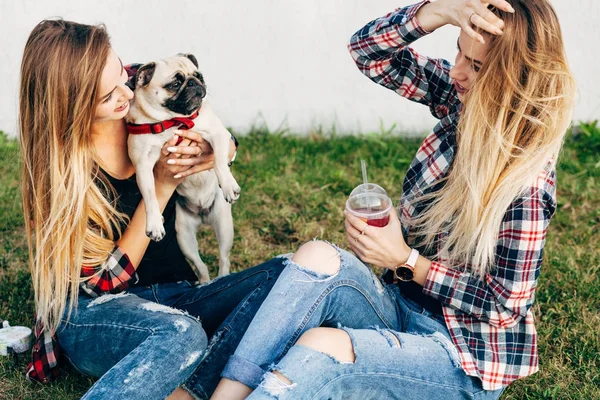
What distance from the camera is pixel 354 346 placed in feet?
6.98

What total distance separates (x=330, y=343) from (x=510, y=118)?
90 cm

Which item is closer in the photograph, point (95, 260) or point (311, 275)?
point (311, 275)

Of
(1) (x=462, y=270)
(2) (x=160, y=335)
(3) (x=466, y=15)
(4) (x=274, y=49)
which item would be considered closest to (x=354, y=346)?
(1) (x=462, y=270)

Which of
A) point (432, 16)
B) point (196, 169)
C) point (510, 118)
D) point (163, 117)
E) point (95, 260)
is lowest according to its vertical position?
point (95, 260)

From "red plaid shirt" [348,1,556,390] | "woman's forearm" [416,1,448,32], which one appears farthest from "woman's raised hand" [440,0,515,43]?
"red plaid shirt" [348,1,556,390]

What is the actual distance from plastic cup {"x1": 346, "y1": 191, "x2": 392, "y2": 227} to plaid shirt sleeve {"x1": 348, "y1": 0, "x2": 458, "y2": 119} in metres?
→ 0.65

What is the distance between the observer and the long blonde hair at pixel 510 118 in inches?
84.4

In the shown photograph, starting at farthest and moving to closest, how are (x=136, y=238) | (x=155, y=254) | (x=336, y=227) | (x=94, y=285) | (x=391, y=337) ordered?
1. (x=336, y=227)
2. (x=155, y=254)
3. (x=136, y=238)
4. (x=94, y=285)
5. (x=391, y=337)

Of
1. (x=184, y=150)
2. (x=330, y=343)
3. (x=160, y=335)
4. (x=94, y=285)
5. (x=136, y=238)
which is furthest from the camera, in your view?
(x=184, y=150)

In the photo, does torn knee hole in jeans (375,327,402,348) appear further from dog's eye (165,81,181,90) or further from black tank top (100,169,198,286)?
dog's eye (165,81,181,90)

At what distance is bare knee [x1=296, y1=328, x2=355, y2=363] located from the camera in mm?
2094

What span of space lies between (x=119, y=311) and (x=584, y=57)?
12.1 feet

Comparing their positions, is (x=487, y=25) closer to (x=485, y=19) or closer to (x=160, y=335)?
(x=485, y=19)

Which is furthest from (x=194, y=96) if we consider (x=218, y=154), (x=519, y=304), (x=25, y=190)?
(x=519, y=304)
